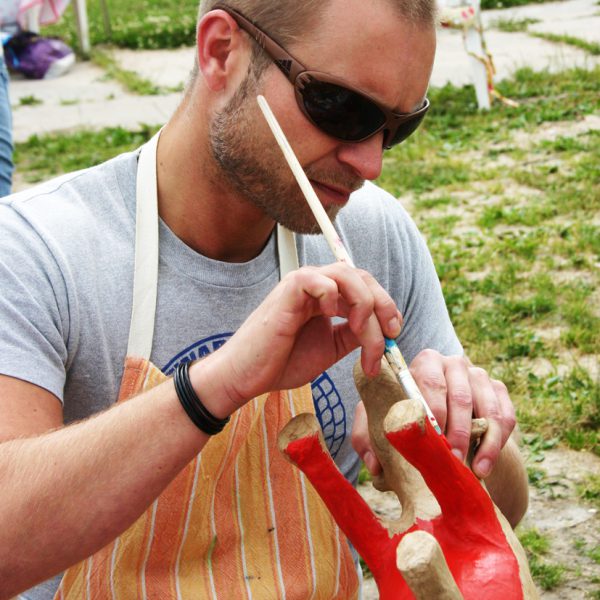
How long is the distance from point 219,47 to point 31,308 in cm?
58

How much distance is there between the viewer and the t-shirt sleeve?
149 centimetres

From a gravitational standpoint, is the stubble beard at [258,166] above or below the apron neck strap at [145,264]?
above

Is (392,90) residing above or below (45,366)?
above

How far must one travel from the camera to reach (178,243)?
5.70 ft

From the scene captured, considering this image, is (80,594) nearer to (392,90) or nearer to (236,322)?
(236,322)

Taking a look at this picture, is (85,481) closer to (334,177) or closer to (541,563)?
(334,177)

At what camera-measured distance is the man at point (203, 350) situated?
1350 mm

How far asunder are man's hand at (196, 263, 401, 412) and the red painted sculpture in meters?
0.10

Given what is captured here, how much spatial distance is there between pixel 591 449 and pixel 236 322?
1563 millimetres

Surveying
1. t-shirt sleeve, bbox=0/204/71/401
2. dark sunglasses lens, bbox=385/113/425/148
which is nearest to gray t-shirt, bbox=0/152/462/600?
t-shirt sleeve, bbox=0/204/71/401

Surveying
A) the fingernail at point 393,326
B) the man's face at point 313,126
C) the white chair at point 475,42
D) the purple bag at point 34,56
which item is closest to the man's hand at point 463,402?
the fingernail at point 393,326

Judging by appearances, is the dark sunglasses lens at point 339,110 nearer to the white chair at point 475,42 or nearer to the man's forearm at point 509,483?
the man's forearm at point 509,483

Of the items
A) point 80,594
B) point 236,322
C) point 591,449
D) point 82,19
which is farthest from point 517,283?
point 82,19

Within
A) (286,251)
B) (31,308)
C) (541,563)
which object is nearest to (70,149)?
(541,563)
